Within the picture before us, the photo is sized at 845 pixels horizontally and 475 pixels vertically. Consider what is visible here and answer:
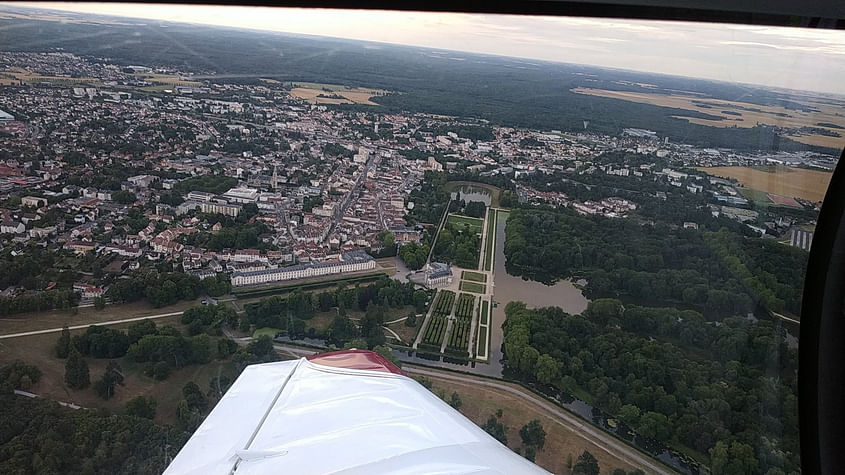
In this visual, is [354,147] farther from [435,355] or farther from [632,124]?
[632,124]

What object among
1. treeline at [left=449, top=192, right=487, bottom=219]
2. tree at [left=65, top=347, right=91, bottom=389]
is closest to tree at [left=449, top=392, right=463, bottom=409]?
treeline at [left=449, top=192, right=487, bottom=219]

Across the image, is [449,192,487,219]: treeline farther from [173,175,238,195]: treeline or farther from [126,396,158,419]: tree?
[126,396,158,419]: tree

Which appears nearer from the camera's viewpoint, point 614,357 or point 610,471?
point 610,471

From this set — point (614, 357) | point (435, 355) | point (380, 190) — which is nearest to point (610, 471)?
point (614, 357)

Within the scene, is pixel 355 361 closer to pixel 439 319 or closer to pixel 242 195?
→ pixel 439 319

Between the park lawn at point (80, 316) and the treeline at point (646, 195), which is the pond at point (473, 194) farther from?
the park lawn at point (80, 316)
